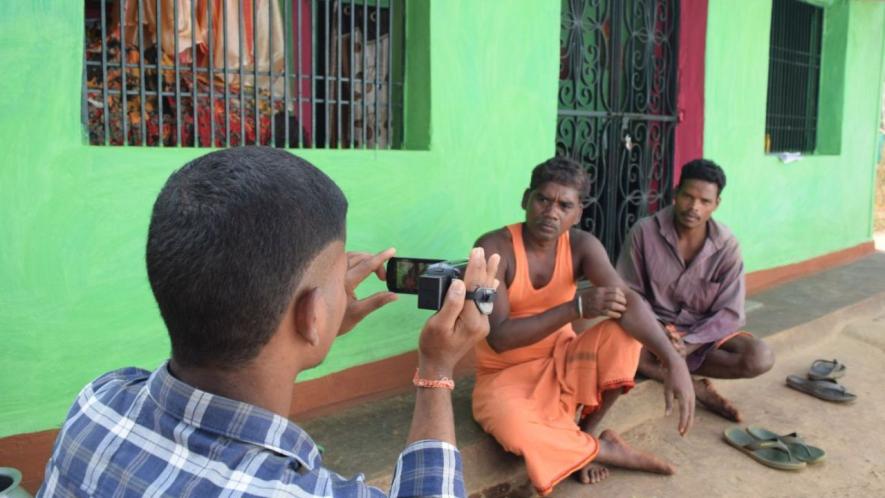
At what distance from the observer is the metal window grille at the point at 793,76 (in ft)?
21.5

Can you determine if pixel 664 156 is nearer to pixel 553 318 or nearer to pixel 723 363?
pixel 723 363

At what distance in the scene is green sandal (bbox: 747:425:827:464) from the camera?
3.37 meters

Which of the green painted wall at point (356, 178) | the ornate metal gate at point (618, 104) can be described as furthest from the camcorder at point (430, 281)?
the ornate metal gate at point (618, 104)

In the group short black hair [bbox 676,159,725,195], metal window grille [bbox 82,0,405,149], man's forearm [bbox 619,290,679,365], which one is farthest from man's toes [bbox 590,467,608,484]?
metal window grille [bbox 82,0,405,149]

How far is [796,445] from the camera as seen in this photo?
11.4 feet

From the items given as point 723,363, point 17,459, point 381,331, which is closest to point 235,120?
point 381,331

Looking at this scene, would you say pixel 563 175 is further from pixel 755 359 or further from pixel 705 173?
pixel 755 359

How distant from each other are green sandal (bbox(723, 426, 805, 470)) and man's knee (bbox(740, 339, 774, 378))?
11.9 inches

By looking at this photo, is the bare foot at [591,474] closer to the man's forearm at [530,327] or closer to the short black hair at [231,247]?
the man's forearm at [530,327]

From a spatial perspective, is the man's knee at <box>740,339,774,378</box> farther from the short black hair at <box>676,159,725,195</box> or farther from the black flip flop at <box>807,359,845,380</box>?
the black flip flop at <box>807,359,845,380</box>

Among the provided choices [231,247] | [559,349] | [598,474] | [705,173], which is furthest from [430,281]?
[705,173]

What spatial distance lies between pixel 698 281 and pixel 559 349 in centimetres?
104

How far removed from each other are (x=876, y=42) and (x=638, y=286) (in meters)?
5.26

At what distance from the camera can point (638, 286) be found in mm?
3867
